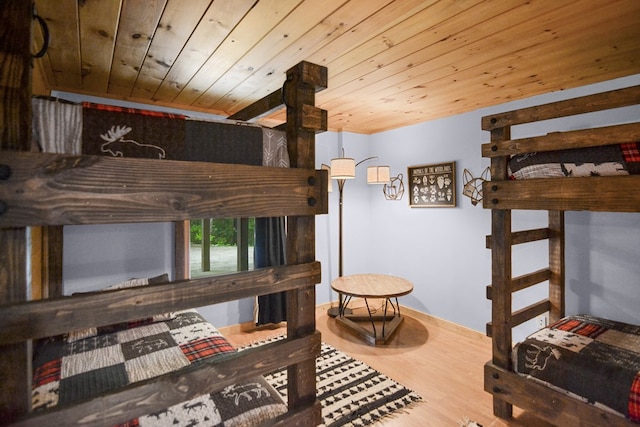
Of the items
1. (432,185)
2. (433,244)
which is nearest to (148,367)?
(433,244)

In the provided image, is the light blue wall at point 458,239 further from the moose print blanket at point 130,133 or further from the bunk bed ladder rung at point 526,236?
the moose print blanket at point 130,133

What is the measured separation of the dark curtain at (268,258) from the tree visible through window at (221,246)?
0.21m

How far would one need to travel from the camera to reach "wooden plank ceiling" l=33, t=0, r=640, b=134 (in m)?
1.49

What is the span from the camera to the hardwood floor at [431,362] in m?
2.04

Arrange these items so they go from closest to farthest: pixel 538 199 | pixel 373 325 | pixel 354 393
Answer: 1. pixel 538 199
2. pixel 354 393
3. pixel 373 325

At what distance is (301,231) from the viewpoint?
1108mm

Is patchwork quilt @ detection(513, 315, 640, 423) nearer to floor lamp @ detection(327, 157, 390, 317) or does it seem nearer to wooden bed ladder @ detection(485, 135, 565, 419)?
wooden bed ladder @ detection(485, 135, 565, 419)

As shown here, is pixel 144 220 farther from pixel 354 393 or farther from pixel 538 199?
pixel 354 393

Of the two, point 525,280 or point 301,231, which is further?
point 525,280

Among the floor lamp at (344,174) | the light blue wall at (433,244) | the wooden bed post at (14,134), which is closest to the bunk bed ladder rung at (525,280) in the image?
the light blue wall at (433,244)

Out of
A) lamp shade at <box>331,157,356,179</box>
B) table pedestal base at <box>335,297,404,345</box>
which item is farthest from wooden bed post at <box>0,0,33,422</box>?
lamp shade at <box>331,157,356,179</box>

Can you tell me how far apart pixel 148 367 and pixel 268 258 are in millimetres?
1773

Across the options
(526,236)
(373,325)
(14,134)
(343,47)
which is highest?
(343,47)

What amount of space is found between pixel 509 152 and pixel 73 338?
2900 mm
